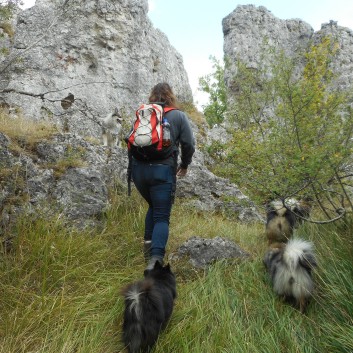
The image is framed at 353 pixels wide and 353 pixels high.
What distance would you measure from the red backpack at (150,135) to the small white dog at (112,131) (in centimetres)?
457

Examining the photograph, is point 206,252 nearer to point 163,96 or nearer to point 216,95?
point 163,96

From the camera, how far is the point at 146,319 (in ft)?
8.80

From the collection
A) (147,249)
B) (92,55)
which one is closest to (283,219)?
(147,249)

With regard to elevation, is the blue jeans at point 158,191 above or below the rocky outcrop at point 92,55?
below

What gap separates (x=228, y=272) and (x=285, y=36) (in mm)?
18255

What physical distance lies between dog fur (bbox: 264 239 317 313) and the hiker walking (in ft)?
3.91

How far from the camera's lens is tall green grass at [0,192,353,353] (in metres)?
2.81

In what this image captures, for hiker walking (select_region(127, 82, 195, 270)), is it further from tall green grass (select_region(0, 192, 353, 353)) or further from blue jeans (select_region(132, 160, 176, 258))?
tall green grass (select_region(0, 192, 353, 353))

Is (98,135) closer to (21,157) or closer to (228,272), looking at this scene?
(21,157)

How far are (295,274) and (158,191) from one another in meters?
1.57

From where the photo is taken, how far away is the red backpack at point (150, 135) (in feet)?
12.3

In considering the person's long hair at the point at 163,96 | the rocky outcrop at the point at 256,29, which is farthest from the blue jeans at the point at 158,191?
the rocky outcrop at the point at 256,29

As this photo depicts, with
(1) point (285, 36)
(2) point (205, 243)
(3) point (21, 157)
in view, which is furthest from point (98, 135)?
(1) point (285, 36)

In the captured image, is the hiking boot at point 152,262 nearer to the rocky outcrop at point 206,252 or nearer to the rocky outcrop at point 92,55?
the rocky outcrop at point 206,252
